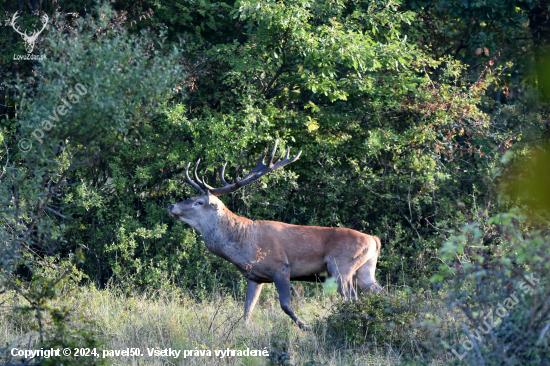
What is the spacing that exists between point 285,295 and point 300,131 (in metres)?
3.70

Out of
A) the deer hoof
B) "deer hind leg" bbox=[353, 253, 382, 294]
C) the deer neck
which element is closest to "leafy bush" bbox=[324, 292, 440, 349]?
the deer hoof

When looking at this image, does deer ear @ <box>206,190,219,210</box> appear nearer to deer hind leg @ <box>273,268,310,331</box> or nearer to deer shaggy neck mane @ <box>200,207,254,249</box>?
deer shaggy neck mane @ <box>200,207,254,249</box>

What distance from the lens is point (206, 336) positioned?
20.8 ft

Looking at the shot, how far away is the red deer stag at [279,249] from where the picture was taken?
7.68 m

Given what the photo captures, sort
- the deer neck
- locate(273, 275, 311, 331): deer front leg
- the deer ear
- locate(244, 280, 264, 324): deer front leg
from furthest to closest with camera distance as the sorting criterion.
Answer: the deer ear, the deer neck, locate(244, 280, 264, 324): deer front leg, locate(273, 275, 311, 331): deer front leg

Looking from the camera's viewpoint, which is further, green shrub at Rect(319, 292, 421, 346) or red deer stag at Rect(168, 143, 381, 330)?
red deer stag at Rect(168, 143, 381, 330)

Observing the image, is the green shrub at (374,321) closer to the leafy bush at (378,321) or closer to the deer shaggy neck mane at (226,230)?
the leafy bush at (378,321)

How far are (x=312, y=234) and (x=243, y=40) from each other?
4890 millimetres

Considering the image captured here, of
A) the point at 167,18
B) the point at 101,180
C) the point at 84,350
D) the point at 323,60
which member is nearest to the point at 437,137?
the point at 323,60

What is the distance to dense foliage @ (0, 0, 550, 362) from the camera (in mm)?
9305

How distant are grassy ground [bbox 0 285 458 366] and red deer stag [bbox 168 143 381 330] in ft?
1.78

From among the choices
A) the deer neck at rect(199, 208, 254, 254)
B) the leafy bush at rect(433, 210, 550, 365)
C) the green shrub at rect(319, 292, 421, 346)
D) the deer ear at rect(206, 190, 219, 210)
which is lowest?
the deer neck at rect(199, 208, 254, 254)

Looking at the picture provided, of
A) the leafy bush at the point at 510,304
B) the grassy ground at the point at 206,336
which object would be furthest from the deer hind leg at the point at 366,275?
the leafy bush at the point at 510,304

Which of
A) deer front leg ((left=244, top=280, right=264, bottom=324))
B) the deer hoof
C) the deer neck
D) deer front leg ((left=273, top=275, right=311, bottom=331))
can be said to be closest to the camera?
the deer hoof
